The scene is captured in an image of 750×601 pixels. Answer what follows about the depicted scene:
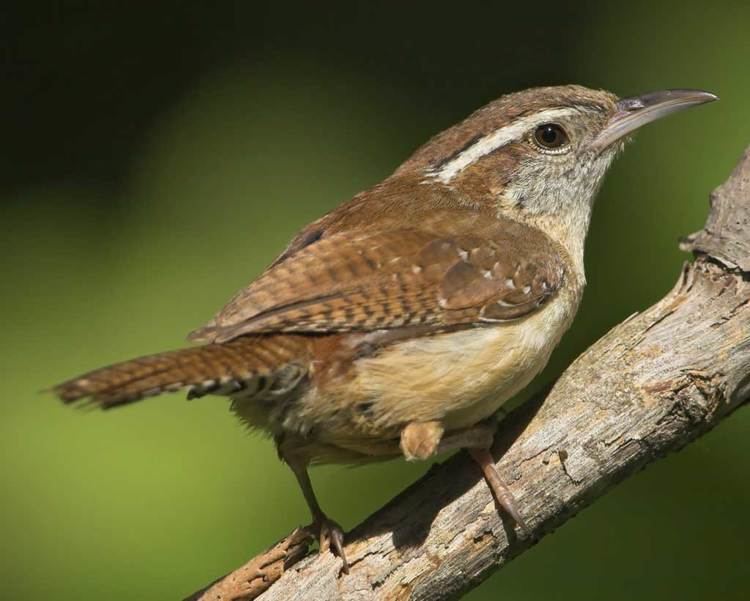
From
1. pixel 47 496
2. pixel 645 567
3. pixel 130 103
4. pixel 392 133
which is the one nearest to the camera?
pixel 645 567

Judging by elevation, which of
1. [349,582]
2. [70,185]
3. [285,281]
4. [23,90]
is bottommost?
[349,582]

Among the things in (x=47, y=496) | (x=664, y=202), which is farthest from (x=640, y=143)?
(x=47, y=496)

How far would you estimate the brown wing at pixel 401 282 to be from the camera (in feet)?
10.8

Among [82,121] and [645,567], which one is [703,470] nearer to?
[645,567]

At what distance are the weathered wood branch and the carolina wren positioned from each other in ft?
0.26

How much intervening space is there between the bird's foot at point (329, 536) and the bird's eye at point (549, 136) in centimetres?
124

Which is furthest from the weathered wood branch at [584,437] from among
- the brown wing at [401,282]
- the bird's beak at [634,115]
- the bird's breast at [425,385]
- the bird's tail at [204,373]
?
the bird's beak at [634,115]

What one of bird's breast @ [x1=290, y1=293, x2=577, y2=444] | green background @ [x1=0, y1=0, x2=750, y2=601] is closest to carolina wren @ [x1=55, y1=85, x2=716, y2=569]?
bird's breast @ [x1=290, y1=293, x2=577, y2=444]

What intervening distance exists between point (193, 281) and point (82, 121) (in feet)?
3.81

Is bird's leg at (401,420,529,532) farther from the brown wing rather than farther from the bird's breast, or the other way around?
the brown wing

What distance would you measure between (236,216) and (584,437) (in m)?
2.20

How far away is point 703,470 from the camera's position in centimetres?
405

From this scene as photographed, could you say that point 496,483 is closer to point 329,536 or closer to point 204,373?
point 329,536

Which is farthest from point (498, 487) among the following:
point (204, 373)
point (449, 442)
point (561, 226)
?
point (561, 226)
